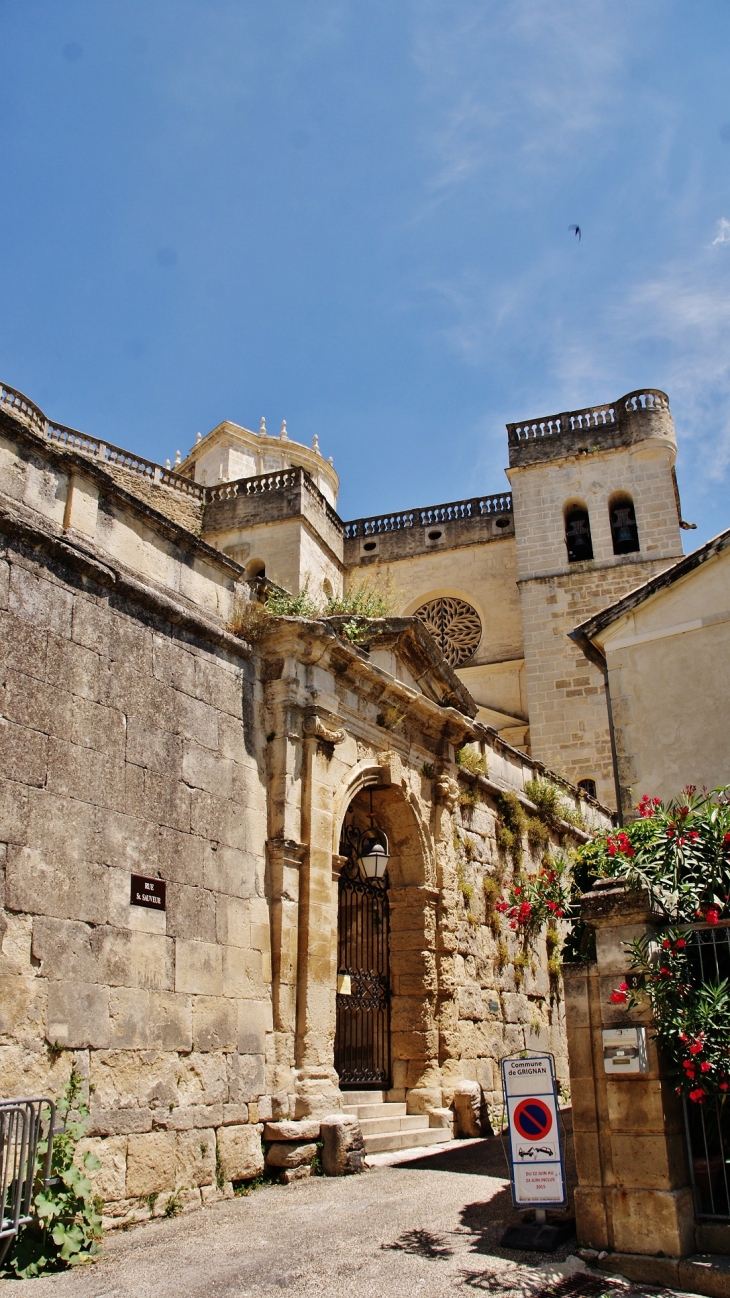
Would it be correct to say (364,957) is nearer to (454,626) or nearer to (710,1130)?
(710,1130)

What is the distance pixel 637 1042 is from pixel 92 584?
4263mm

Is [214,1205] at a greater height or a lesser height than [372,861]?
lesser

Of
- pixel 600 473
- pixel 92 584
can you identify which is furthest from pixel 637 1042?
pixel 600 473

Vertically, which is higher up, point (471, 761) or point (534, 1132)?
point (471, 761)

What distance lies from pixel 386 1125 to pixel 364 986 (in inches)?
51.8

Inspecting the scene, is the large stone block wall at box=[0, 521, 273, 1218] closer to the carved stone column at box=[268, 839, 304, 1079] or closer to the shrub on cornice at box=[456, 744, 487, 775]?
the carved stone column at box=[268, 839, 304, 1079]

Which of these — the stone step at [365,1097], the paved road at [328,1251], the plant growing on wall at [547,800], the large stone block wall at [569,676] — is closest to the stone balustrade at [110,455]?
the large stone block wall at [569,676]

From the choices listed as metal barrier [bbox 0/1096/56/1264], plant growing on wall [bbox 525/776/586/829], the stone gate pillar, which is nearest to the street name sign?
metal barrier [bbox 0/1096/56/1264]

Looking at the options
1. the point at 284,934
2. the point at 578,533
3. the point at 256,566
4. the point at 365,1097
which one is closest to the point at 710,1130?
the point at 284,934

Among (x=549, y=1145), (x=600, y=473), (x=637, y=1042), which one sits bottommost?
(x=549, y=1145)

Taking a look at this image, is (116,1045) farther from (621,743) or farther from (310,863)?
(621,743)

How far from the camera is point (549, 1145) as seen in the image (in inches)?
215

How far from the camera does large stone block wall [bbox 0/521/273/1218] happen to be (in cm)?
575

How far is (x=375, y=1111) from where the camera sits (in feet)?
29.6
